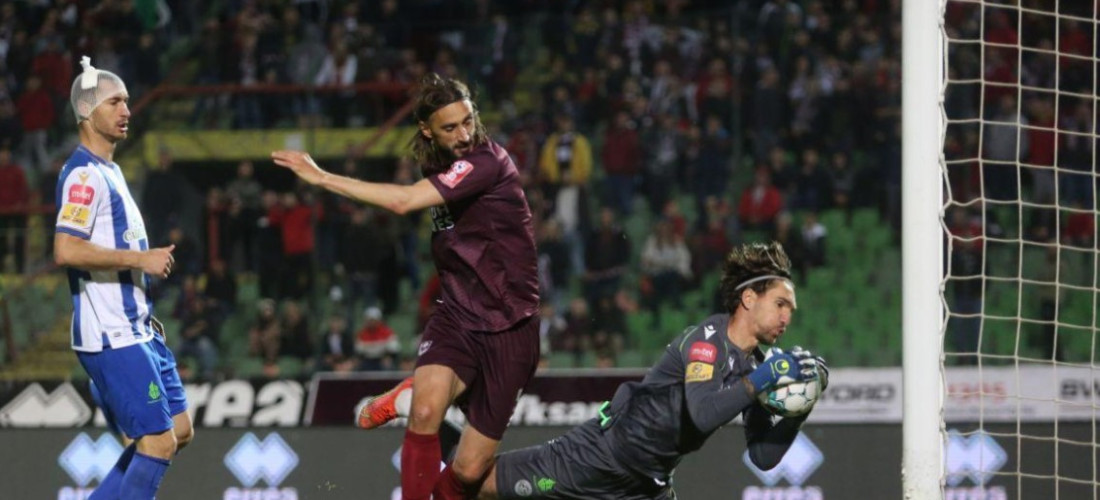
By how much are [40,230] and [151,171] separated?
117 centimetres

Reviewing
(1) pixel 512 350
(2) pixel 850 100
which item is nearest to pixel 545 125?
(2) pixel 850 100

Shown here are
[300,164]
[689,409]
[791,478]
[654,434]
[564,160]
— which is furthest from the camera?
[564,160]

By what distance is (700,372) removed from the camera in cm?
578

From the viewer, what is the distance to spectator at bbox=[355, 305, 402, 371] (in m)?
13.8

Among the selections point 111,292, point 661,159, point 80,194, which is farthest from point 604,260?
point 80,194

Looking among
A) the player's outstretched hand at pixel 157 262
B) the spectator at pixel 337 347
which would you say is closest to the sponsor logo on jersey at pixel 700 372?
the player's outstretched hand at pixel 157 262

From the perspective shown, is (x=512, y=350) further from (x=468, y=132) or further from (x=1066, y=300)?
(x=1066, y=300)

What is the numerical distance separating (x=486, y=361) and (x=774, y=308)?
121 centimetres

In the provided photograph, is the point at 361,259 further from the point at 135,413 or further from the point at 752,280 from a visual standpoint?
the point at 752,280

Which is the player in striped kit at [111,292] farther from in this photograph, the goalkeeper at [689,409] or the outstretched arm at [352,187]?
the goalkeeper at [689,409]

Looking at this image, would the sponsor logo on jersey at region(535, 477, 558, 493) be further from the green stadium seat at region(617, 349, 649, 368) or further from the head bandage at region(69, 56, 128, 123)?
the green stadium seat at region(617, 349, 649, 368)

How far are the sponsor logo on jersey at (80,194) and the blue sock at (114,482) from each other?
1.03 metres

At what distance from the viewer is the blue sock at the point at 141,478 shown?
6035 millimetres

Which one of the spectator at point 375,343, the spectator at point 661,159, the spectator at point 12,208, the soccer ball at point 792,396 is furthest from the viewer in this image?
the spectator at point 661,159
